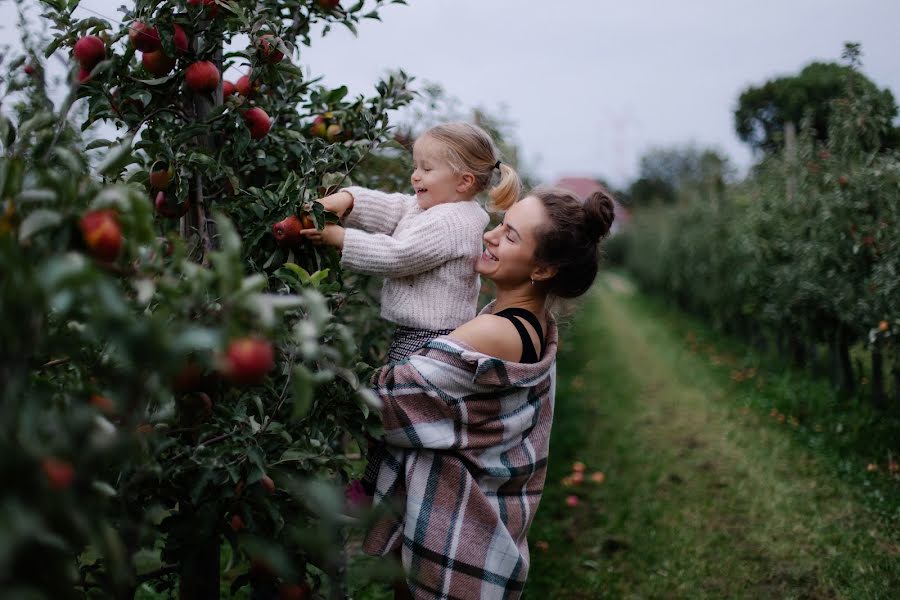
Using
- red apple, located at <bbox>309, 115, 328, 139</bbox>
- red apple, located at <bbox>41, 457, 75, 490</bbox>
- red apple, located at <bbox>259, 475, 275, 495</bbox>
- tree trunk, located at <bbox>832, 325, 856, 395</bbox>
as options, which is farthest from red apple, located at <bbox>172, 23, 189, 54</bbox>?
tree trunk, located at <bbox>832, 325, 856, 395</bbox>

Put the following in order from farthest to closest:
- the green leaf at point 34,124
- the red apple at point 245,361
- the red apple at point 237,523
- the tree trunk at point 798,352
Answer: the tree trunk at point 798,352 < the red apple at point 237,523 < the green leaf at point 34,124 < the red apple at point 245,361

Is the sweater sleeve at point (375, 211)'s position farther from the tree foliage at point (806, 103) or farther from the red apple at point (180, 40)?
the tree foliage at point (806, 103)

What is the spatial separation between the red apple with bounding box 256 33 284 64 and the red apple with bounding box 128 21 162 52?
0.23 meters

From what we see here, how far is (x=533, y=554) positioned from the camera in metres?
3.22

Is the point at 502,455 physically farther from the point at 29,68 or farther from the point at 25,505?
the point at 29,68

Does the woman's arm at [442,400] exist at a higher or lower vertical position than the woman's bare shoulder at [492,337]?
lower

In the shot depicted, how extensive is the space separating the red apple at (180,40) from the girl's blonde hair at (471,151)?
0.68 meters

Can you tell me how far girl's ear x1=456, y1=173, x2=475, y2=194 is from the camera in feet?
6.65

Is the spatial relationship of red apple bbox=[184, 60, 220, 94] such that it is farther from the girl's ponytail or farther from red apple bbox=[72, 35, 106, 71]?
the girl's ponytail

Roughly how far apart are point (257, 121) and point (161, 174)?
11.4 inches

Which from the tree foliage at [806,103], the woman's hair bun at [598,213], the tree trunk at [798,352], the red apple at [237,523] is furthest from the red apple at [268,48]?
the tree trunk at [798,352]

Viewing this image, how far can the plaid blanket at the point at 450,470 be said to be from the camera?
5.72 ft

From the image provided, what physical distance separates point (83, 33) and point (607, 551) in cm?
294

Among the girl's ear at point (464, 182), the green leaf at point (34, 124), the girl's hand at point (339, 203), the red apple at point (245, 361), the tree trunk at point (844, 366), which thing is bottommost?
the tree trunk at point (844, 366)
